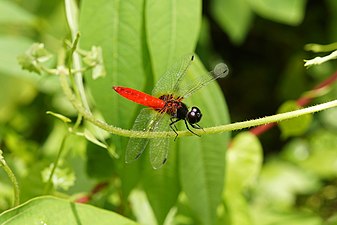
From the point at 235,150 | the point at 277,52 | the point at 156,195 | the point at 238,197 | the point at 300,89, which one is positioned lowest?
the point at 156,195

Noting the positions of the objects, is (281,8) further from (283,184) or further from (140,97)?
(140,97)

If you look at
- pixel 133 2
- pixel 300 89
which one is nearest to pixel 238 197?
pixel 133 2

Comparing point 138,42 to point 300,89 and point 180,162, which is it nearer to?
point 180,162

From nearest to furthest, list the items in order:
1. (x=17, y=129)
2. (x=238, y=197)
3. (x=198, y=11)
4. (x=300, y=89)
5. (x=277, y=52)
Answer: (x=198, y=11)
(x=238, y=197)
(x=17, y=129)
(x=300, y=89)
(x=277, y=52)

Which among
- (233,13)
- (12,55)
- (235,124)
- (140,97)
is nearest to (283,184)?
(233,13)

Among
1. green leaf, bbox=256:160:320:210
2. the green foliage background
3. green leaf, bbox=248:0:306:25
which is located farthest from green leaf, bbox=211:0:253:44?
green leaf, bbox=256:160:320:210

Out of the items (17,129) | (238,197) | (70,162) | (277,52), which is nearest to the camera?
(238,197)

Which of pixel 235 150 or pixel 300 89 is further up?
pixel 300 89
